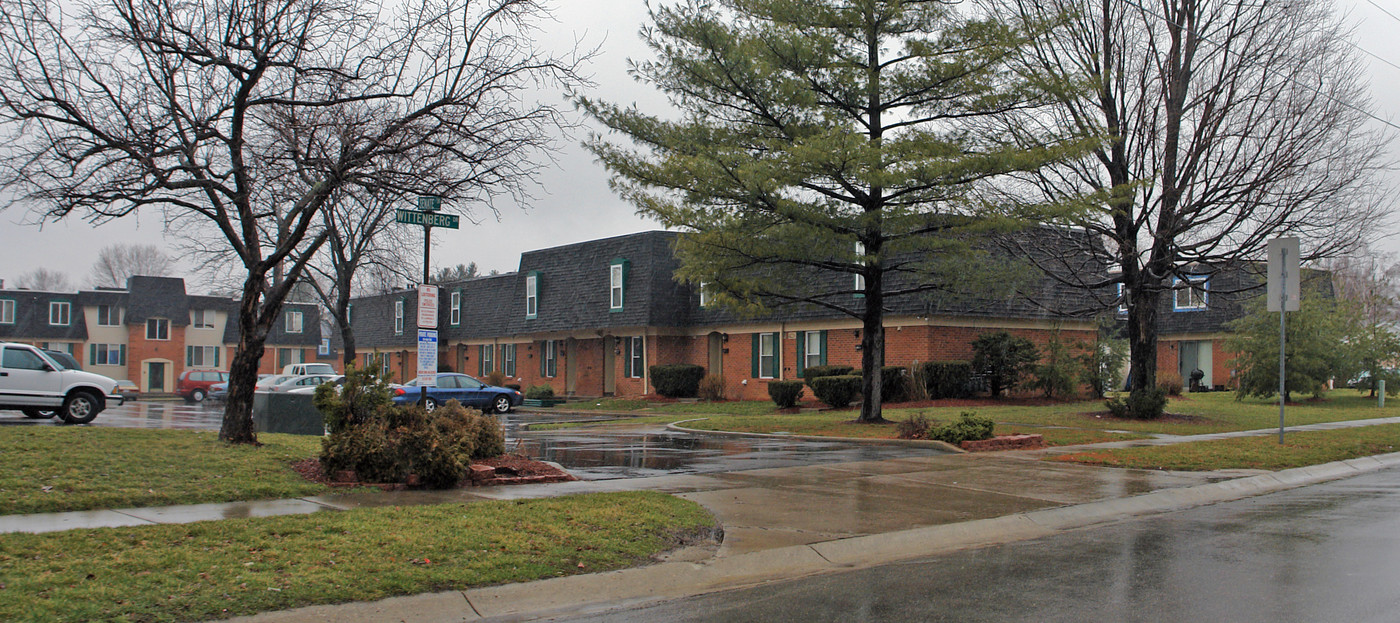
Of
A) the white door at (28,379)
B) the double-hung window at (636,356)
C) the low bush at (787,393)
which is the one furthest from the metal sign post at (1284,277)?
the double-hung window at (636,356)

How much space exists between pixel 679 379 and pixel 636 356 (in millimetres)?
3761

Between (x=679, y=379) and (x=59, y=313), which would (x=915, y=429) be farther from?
(x=59, y=313)

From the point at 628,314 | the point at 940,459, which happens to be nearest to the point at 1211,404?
the point at 940,459

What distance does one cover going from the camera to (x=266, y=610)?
618cm

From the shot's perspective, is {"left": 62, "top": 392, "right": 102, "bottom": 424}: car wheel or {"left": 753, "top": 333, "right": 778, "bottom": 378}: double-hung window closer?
{"left": 62, "top": 392, "right": 102, "bottom": 424}: car wheel

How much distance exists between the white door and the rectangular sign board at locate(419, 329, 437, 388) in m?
12.1

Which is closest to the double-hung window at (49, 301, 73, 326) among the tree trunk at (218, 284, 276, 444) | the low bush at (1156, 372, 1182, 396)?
the tree trunk at (218, 284, 276, 444)

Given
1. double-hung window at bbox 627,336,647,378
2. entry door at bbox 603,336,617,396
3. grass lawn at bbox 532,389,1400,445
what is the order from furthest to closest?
entry door at bbox 603,336,617,396 < double-hung window at bbox 627,336,647,378 < grass lawn at bbox 532,389,1400,445

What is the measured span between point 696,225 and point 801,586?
1379 cm

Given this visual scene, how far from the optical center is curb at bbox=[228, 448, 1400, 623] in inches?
257

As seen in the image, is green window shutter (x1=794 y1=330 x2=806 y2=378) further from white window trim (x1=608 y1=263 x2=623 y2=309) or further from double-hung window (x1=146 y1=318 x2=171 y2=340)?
double-hung window (x1=146 y1=318 x2=171 y2=340)

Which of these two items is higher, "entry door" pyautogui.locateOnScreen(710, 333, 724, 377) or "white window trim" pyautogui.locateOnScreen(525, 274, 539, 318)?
"white window trim" pyautogui.locateOnScreen(525, 274, 539, 318)

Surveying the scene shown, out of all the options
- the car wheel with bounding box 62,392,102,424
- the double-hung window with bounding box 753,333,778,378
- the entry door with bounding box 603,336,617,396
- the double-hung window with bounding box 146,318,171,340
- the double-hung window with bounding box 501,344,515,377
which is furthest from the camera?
the double-hung window with bounding box 146,318,171,340

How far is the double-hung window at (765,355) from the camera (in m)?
35.8
